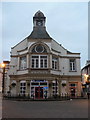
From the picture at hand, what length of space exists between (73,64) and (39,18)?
12869mm

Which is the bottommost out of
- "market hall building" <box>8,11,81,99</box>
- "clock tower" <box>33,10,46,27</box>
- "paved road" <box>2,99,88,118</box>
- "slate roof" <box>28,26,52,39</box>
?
"paved road" <box>2,99,88,118</box>

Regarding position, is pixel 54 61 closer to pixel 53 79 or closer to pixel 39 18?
pixel 53 79

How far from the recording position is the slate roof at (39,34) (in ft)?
129

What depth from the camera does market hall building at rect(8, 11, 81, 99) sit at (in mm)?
35719

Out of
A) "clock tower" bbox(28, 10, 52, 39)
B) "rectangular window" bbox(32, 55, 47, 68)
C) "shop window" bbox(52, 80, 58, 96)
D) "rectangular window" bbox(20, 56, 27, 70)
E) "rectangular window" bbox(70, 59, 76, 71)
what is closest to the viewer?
"rectangular window" bbox(32, 55, 47, 68)

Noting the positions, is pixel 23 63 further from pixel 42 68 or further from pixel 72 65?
pixel 72 65

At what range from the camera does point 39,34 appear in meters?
40.5

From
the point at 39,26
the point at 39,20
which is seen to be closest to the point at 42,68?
the point at 39,26

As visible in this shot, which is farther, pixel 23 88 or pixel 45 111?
pixel 23 88

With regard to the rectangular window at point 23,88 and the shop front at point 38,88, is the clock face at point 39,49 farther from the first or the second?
the rectangular window at point 23,88

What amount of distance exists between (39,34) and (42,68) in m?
8.36

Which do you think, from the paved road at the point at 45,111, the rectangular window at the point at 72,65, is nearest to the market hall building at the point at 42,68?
the rectangular window at the point at 72,65

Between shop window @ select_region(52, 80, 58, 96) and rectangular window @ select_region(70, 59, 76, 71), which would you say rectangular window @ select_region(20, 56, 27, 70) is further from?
rectangular window @ select_region(70, 59, 76, 71)

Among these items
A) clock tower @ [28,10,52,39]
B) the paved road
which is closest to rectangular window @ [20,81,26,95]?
clock tower @ [28,10,52,39]
